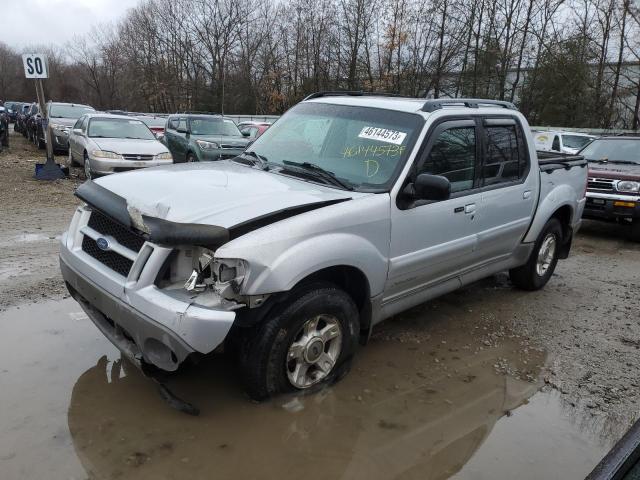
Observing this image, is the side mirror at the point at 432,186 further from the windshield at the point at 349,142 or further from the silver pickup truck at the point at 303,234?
the windshield at the point at 349,142

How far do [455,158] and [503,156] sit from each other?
0.84 meters

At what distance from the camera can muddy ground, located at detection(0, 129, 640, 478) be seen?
2.92 m

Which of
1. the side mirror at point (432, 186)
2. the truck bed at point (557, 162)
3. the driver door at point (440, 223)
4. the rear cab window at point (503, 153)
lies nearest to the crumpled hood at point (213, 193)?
the side mirror at point (432, 186)

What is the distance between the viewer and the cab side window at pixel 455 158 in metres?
3.97

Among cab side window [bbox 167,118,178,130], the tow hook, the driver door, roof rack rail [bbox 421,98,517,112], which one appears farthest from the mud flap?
cab side window [bbox 167,118,178,130]

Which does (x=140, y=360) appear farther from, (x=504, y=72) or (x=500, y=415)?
(x=504, y=72)

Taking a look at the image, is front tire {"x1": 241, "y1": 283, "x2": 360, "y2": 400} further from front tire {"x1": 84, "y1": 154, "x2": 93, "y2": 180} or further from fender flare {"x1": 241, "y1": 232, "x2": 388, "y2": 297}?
front tire {"x1": 84, "y1": 154, "x2": 93, "y2": 180}

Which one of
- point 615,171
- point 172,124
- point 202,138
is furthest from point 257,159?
point 172,124

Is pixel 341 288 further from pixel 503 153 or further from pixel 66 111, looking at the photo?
pixel 66 111

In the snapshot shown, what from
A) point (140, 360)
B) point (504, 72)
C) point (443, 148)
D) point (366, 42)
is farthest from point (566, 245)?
point (366, 42)

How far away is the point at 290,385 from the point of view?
11.0 ft

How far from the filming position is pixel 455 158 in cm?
421

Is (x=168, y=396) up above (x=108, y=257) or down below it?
below

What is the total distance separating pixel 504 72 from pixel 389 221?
35.5m
